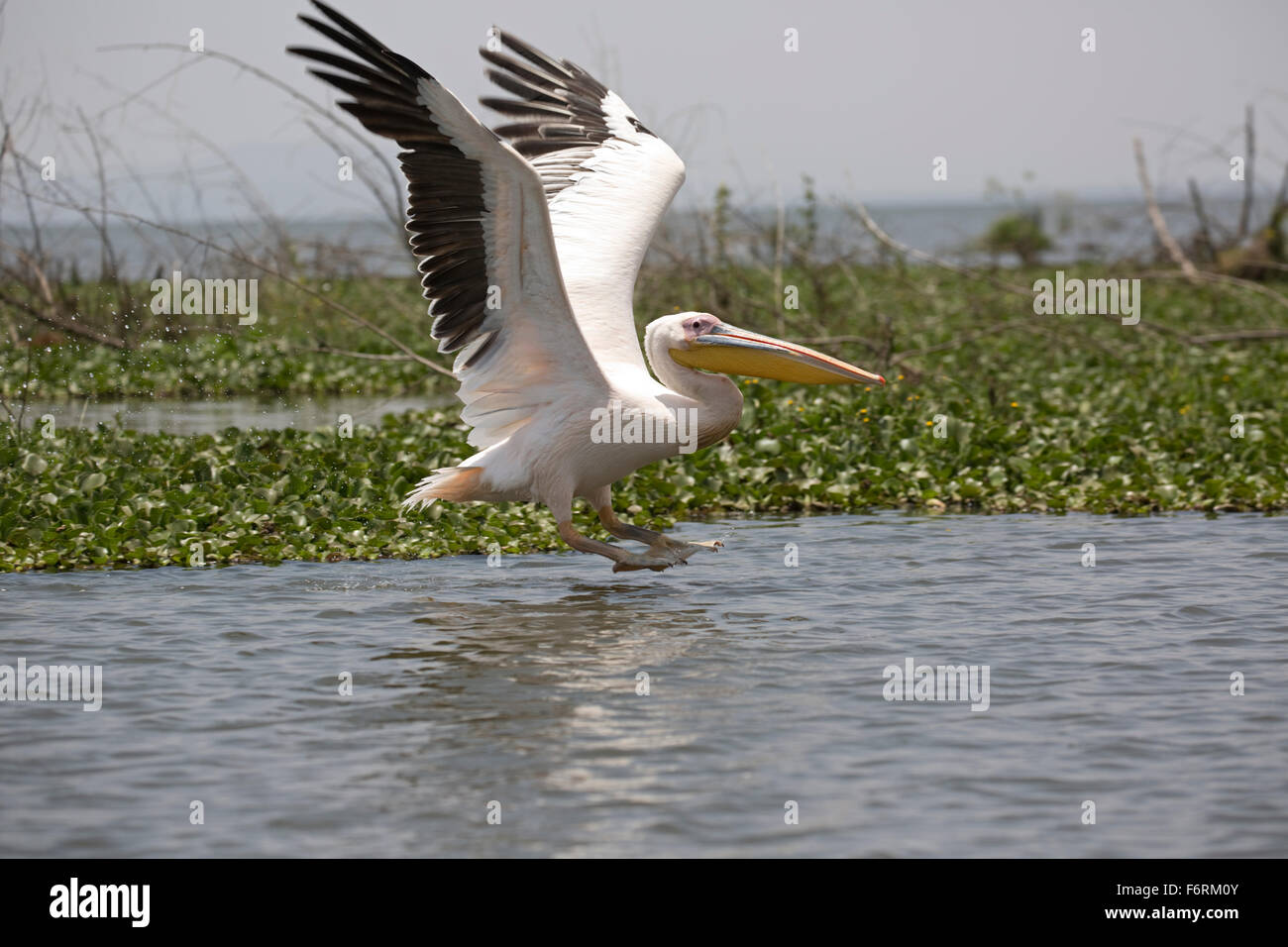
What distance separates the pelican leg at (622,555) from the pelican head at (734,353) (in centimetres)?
90

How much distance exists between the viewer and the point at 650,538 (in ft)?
22.7

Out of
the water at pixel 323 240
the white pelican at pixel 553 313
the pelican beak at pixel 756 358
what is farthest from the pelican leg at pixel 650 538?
the water at pixel 323 240

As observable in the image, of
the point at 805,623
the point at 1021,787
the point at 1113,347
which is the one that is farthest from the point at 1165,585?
the point at 1113,347

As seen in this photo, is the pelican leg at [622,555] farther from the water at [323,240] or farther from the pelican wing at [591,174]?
the water at [323,240]

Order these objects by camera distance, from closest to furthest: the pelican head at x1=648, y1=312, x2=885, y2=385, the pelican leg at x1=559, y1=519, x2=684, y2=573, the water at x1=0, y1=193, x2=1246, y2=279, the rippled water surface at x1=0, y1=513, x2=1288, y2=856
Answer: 1. the rippled water surface at x1=0, y1=513, x2=1288, y2=856
2. the pelican leg at x1=559, y1=519, x2=684, y2=573
3. the pelican head at x1=648, y1=312, x2=885, y2=385
4. the water at x1=0, y1=193, x2=1246, y2=279

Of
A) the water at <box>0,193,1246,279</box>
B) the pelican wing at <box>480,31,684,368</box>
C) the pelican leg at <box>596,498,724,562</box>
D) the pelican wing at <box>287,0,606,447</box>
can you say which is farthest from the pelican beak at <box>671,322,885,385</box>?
the water at <box>0,193,1246,279</box>

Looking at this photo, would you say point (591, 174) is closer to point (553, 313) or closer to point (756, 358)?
point (756, 358)

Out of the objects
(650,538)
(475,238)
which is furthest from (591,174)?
(650,538)

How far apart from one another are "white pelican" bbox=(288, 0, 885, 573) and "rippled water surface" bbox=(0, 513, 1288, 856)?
1.76 ft

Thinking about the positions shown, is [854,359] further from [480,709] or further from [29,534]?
[480,709]

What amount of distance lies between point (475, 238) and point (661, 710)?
226cm

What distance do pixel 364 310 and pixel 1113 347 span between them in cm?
807

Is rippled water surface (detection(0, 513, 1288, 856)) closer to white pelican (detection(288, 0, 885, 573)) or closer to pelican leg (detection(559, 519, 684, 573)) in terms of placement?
pelican leg (detection(559, 519, 684, 573))

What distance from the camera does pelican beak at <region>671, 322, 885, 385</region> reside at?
696cm
